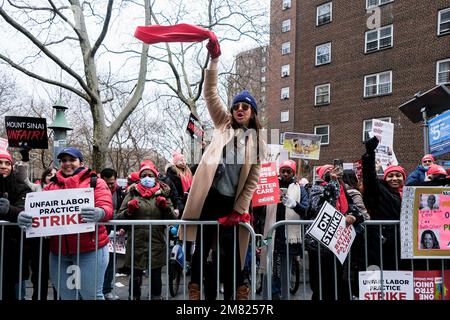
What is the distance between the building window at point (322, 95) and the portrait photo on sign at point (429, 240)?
72.0ft

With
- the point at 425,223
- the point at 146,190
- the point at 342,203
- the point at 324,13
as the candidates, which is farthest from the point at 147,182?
the point at 324,13

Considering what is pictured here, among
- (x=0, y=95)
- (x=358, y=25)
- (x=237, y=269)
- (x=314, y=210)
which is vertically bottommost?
(x=237, y=269)

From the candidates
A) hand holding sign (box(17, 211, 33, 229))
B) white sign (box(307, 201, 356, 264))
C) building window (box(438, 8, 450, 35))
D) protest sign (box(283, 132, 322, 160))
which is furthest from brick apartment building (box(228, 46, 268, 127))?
hand holding sign (box(17, 211, 33, 229))

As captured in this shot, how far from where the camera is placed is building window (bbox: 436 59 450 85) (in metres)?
19.0

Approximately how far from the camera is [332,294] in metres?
4.17

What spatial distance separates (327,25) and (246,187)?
2401 cm

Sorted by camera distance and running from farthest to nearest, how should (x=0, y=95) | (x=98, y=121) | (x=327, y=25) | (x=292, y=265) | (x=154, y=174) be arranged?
1. (x=327, y=25)
2. (x=0, y=95)
3. (x=98, y=121)
4. (x=292, y=265)
5. (x=154, y=174)

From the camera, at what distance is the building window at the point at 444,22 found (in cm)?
1909

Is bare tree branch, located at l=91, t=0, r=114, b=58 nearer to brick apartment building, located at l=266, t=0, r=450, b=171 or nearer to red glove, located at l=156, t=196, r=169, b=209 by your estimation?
brick apartment building, located at l=266, t=0, r=450, b=171

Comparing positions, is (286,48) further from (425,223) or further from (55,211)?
(55,211)
